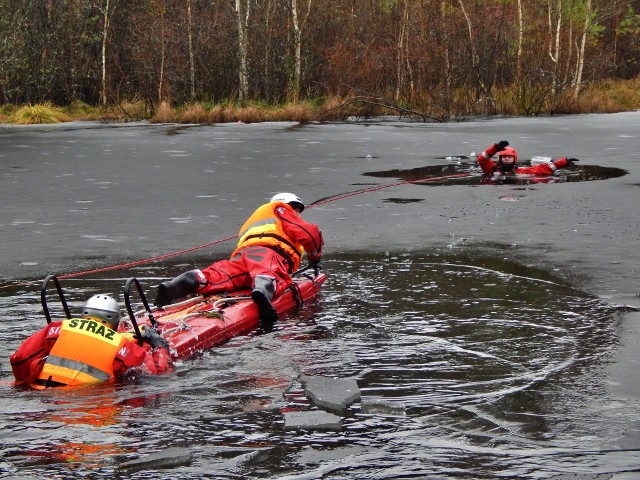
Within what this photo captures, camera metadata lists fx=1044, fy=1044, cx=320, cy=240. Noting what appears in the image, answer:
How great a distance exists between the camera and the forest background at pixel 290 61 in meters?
36.5

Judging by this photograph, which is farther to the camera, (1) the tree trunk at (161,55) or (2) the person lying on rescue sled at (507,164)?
(1) the tree trunk at (161,55)

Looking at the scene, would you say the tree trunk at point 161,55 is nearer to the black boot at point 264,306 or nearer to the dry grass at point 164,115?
Result: the dry grass at point 164,115

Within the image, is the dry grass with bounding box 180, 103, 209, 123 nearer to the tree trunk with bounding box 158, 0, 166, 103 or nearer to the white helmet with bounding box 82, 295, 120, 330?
the tree trunk with bounding box 158, 0, 166, 103

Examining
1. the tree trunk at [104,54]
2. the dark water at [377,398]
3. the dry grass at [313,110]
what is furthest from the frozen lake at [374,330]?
the tree trunk at [104,54]

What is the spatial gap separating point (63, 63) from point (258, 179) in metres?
25.2

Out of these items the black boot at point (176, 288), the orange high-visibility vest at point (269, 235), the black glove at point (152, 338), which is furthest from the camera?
the orange high-visibility vest at point (269, 235)

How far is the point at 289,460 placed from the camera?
5324mm

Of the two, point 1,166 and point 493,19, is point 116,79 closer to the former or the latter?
point 493,19

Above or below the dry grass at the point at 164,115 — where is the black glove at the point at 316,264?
below

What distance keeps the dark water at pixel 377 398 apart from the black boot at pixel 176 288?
827 mm

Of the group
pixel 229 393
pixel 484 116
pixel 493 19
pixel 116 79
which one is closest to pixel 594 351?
pixel 229 393

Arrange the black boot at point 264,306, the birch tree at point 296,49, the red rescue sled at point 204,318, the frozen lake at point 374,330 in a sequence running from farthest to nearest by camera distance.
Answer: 1. the birch tree at point 296,49
2. the black boot at point 264,306
3. the red rescue sled at point 204,318
4. the frozen lake at point 374,330

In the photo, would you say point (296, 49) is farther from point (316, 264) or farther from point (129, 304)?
point (129, 304)

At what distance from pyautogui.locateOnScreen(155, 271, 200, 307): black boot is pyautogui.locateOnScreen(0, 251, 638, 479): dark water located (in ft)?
2.71
